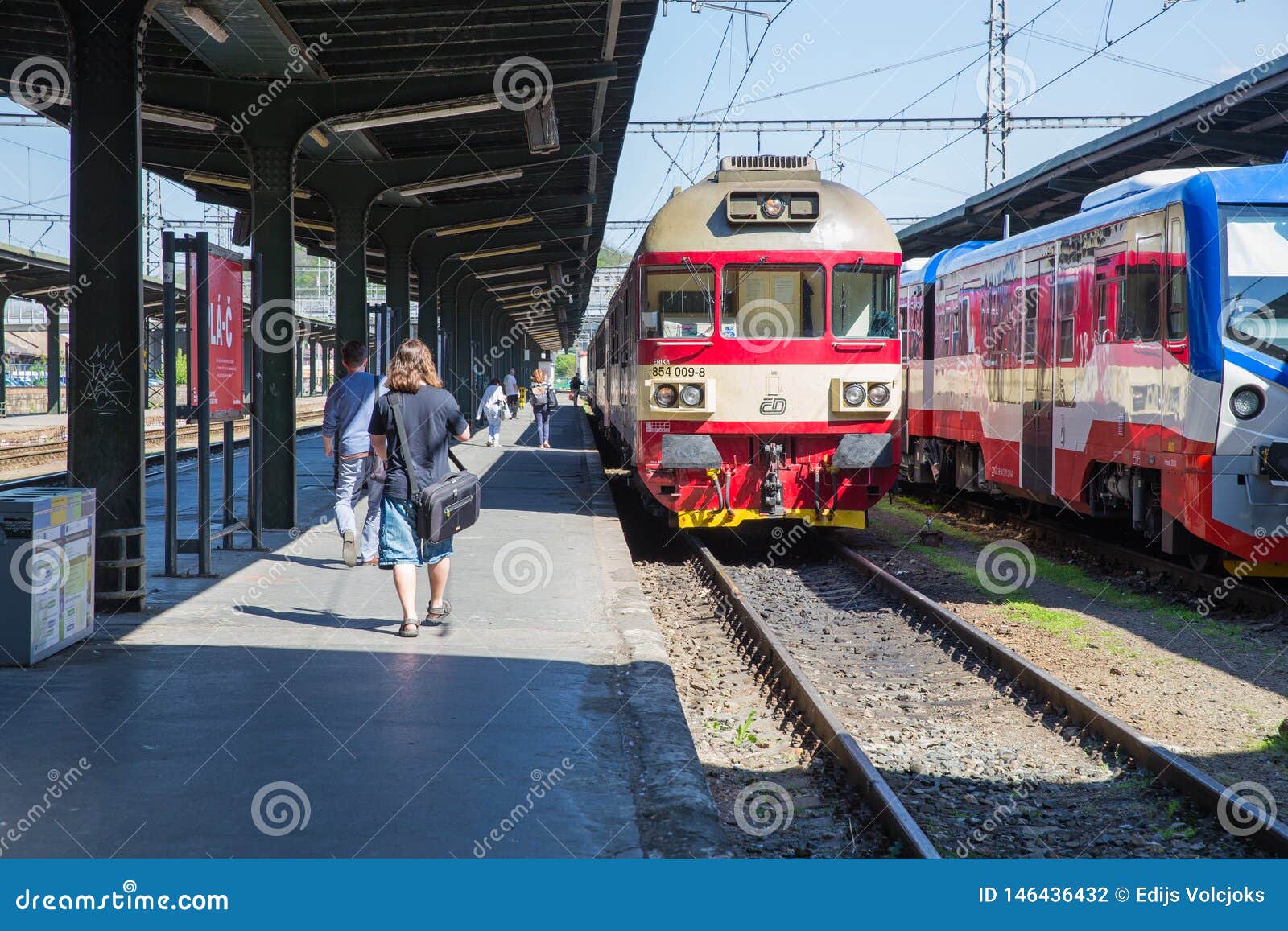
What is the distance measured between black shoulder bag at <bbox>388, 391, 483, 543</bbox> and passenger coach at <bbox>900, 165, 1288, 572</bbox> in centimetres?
540

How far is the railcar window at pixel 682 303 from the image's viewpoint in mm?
13109

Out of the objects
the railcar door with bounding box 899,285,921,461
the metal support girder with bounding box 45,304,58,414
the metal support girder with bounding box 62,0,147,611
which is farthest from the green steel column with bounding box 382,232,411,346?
the metal support girder with bounding box 45,304,58,414

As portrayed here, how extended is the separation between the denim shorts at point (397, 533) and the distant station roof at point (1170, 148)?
973cm

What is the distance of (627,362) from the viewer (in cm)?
1540

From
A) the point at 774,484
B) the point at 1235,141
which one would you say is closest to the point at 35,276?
the point at 774,484

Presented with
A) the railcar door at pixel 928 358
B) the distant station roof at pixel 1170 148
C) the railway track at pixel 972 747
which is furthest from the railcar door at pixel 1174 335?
the railcar door at pixel 928 358

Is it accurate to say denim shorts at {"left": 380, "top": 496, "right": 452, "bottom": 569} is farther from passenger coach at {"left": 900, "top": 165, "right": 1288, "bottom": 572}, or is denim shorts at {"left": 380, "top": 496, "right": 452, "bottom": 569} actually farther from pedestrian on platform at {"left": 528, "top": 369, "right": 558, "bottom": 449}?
pedestrian on platform at {"left": 528, "top": 369, "right": 558, "bottom": 449}

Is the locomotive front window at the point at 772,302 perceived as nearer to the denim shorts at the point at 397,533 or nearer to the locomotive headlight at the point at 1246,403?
the locomotive headlight at the point at 1246,403

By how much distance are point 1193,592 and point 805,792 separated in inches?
240

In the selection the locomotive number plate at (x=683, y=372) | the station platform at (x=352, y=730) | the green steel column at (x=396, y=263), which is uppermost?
the green steel column at (x=396, y=263)

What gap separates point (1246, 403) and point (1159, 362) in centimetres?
91

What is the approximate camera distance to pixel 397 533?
8172 mm

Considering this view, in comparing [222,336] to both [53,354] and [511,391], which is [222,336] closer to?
[511,391]

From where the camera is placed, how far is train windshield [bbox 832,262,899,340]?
43.2 feet
